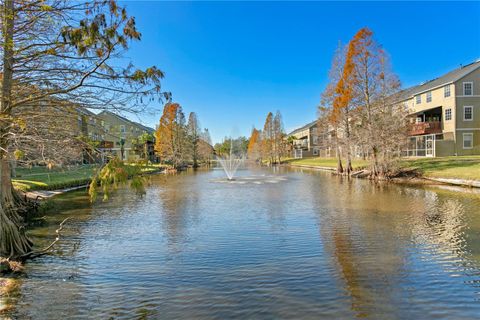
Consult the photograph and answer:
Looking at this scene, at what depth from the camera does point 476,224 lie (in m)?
11.8

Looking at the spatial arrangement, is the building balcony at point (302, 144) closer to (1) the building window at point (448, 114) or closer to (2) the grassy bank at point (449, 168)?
(1) the building window at point (448, 114)

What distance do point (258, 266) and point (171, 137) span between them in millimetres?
51304

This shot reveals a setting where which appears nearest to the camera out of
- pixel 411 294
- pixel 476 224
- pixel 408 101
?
pixel 411 294

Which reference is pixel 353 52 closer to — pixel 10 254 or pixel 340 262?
pixel 340 262

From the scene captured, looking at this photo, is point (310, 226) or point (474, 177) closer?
point (310, 226)

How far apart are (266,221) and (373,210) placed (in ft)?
18.4

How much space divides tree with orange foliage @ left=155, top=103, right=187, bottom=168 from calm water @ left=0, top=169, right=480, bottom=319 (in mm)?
41129

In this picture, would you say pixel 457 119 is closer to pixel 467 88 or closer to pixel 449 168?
pixel 467 88

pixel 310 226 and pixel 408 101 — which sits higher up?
pixel 408 101

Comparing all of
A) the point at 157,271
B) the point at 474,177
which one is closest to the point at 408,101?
the point at 474,177

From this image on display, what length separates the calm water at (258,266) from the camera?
6.07m

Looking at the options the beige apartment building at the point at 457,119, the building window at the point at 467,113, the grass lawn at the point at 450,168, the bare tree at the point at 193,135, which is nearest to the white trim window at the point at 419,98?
Result: the beige apartment building at the point at 457,119

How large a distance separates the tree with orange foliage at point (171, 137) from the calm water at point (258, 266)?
1619 inches

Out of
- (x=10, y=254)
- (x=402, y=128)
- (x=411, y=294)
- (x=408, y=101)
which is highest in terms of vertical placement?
(x=408, y=101)
